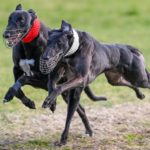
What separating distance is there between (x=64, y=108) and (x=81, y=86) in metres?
3.08

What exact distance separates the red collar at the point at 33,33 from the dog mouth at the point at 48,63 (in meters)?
0.71

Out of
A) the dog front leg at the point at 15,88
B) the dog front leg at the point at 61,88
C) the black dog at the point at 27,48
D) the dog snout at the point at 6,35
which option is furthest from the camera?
the dog front leg at the point at 15,88

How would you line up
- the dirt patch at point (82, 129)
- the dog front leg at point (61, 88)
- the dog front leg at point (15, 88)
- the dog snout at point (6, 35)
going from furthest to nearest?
the dirt patch at point (82, 129)
the dog front leg at point (15, 88)
the dog snout at point (6, 35)
the dog front leg at point (61, 88)

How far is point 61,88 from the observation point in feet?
30.8

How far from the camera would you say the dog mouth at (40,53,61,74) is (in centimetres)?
913

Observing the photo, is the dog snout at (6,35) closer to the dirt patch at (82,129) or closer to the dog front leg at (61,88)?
the dog front leg at (61,88)

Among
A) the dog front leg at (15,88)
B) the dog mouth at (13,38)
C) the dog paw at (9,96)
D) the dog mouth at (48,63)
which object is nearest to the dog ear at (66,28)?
the dog mouth at (48,63)

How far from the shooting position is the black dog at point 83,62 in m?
9.34

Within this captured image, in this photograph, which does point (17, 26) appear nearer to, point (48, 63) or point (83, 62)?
point (48, 63)

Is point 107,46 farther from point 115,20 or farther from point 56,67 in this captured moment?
point 115,20

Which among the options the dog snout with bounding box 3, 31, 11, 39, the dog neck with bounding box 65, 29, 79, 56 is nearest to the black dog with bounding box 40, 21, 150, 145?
the dog neck with bounding box 65, 29, 79, 56

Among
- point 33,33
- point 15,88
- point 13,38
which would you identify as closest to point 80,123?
point 15,88

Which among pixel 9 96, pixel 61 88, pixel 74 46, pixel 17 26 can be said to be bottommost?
pixel 9 96

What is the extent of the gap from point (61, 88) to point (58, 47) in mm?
494
